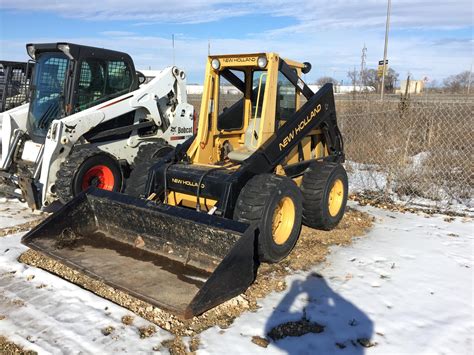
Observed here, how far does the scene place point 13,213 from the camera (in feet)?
22.8

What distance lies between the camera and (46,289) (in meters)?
4.26

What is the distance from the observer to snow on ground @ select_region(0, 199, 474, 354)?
11.1 feet

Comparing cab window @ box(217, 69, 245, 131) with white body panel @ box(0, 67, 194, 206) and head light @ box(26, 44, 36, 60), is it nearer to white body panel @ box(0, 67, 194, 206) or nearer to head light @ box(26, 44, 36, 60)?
white body panel @ box(0, 67, 194, 206)

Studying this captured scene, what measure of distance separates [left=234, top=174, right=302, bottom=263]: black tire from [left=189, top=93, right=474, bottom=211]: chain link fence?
12.3ft

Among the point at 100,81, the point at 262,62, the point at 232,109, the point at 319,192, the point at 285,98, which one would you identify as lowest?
the point at 319,192

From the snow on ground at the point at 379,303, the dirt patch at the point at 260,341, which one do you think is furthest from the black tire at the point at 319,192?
the dirt patch at the point at 260,341

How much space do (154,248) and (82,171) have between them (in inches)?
91.6

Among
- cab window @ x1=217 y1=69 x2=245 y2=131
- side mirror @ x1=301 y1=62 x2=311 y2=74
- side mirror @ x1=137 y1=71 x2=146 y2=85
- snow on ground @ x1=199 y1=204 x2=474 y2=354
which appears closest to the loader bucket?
snow on ground @ x1=199 y1=204 x2=474 y2=354

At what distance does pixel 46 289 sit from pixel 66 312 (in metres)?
0.58

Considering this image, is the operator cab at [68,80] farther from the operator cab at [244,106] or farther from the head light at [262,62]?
the head light at [262,62]

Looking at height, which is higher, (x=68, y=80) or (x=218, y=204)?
(x=68, y=80)

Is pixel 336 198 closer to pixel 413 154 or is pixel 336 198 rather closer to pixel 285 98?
pixel 285 98

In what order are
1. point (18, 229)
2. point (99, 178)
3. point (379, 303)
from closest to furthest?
point (379, 303), point (18, 229), point (99, 178)

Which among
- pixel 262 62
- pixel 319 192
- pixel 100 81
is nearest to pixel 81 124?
pixel 100 81
